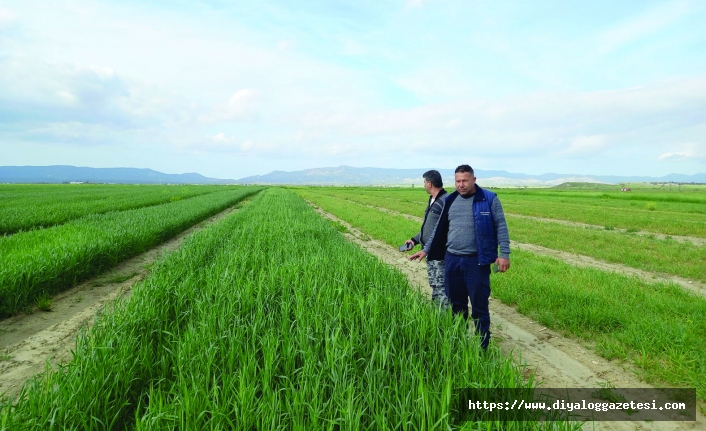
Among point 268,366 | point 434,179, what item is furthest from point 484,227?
point 268,366

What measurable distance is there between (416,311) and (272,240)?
5984 mm

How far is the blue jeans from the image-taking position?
402cm

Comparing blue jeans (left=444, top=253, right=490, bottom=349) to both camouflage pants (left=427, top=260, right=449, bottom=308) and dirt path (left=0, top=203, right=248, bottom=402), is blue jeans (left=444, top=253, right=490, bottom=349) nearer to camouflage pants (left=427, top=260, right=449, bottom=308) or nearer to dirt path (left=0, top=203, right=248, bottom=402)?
camouflage pants (left=427, top=260, right=449, bottom=308)

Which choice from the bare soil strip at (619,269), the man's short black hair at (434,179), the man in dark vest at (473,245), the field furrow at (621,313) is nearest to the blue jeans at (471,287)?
the man in dark vest at (473,245)

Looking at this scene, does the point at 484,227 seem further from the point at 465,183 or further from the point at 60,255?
the point at 60,255

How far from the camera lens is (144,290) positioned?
465 centimetres

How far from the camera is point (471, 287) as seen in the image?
13.5 feet

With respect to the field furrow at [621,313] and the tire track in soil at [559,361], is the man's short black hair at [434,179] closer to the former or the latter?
the tire track in soil at [559,361]

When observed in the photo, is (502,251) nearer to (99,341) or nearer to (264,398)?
(264,398)

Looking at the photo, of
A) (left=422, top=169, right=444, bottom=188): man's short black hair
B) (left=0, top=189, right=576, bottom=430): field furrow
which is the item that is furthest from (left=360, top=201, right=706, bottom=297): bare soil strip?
(left=0, top=189, right=576, bottom=430): field furrow

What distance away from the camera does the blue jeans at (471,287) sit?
4016 millimetres

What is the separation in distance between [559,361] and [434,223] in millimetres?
2223

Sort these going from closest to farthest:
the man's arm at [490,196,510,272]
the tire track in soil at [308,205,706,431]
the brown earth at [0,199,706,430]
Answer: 1. the tire track in soil at [308,205,706,431]
2. the brown earth at [0,199,706,430]
3. the man's arm at [490,196,510,272]

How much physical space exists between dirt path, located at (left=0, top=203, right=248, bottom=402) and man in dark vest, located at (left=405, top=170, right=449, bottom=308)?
4.17 m
